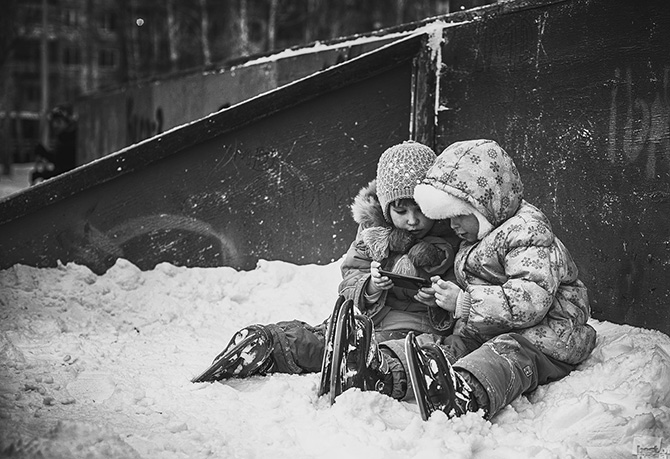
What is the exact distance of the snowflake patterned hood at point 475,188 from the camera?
2.81m

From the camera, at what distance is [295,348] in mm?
3076

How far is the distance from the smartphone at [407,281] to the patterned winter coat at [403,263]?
0.35 feet

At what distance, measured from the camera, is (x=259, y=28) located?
32.0m

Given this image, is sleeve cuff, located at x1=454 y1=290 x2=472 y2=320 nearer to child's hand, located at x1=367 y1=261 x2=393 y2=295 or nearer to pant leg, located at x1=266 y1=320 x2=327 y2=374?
child's hand, located at x1=367 y1=261 x2=393 y2=295

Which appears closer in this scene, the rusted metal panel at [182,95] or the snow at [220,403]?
the snow at [220,403]

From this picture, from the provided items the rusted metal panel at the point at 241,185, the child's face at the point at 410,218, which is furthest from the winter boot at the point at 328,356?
the rusted metal panel at the point at 241,185

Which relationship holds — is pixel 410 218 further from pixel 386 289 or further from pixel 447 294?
pixel 447 294

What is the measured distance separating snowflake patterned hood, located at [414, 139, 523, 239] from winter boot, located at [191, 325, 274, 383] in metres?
0.84

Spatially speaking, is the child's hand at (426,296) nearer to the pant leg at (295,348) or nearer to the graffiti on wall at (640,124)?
the pant leg at (295,348)

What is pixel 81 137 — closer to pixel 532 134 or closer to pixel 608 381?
pixel 532 134

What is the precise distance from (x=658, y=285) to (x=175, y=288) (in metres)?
2.46

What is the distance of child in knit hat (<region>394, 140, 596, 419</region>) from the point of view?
8.46 feet

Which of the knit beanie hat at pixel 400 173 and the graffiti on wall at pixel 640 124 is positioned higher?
the graffiti on wall at pixel 640 124

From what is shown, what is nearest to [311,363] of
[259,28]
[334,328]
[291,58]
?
[334,328]
